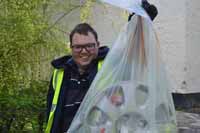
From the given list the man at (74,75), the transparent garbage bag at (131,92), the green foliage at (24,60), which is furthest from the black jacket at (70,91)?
the green foliage at (24,60)

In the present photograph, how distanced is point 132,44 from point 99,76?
260 mm

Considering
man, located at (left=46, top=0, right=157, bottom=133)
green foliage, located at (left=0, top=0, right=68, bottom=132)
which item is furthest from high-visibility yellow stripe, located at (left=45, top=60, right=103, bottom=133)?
green foliage, located at (left=0, top=0, right=68, bottom=132)

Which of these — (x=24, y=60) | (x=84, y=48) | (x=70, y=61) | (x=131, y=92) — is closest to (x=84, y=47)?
(x=84, y=48)

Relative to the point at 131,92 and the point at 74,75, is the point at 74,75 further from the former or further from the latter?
the point at 131,92

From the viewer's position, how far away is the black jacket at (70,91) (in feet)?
10.2

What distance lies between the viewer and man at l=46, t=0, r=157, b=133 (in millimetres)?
3043

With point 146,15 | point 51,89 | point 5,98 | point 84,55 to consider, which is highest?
point 146,15

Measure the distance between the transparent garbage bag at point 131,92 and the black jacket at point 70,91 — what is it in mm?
200

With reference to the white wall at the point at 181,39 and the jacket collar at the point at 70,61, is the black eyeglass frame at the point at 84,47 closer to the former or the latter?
the jacket collar at the point at 70,61

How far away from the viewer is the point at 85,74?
10.2 ft

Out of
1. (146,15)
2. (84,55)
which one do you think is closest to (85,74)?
(84,55)

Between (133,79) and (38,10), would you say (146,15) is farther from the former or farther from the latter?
(38,10)

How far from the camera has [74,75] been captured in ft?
10.4

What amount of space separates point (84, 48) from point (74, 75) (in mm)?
231
